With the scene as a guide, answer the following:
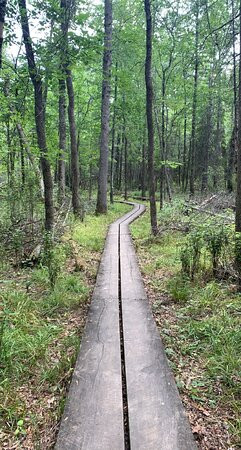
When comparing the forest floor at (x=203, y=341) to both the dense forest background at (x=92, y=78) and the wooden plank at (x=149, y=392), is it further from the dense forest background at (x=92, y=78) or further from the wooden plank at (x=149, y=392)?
the dense forest background at (x=92, y=78)

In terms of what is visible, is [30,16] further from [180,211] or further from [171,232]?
[180,211]

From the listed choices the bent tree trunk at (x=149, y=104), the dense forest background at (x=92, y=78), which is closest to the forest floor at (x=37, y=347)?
the dense forest background at (x=92, y=78)

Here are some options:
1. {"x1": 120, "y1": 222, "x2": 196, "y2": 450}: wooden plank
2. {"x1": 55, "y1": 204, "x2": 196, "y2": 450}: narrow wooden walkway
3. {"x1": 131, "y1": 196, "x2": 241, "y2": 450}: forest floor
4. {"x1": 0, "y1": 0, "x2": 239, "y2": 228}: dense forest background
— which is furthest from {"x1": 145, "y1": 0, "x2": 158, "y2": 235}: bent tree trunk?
{"x1": 120, "y1": 222, "x2": 196, "y2": 450}: wooden plank

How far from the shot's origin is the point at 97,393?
103 inches

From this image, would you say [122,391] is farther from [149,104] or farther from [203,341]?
[149,104]

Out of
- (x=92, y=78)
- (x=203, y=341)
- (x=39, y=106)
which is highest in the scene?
(x=92, y=78)

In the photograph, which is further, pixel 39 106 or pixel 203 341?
pixel 39 106

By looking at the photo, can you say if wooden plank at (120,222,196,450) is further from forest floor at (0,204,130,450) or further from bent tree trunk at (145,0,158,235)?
bent tree trunk at (145,0,158,235)

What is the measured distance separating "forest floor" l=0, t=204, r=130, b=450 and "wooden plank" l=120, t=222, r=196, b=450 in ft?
2.09

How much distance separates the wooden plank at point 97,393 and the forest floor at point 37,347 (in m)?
0.15

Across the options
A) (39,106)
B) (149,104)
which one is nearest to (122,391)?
(39,106)

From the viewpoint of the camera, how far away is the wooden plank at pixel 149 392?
6.98 feet

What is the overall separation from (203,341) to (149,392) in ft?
4.31

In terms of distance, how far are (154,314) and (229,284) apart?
162 cm
